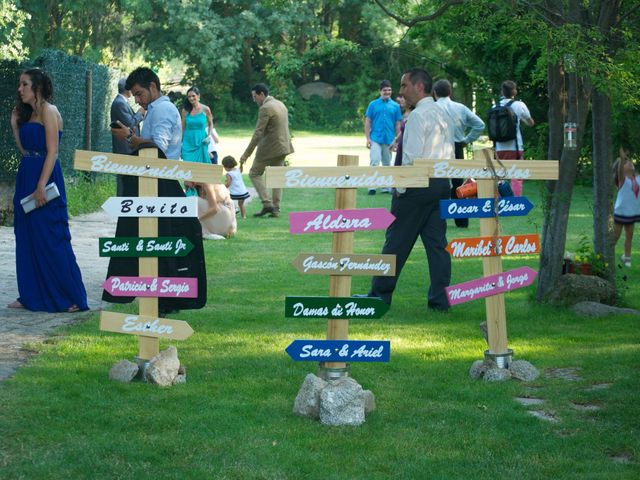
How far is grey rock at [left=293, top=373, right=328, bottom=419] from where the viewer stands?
647cm

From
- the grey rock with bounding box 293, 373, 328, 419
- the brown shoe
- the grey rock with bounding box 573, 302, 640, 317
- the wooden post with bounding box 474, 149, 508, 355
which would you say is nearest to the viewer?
the grey rock with bounding box 293, 373, 328, 419

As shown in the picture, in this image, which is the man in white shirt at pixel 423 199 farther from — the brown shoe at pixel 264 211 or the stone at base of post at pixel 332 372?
the brown shoe at pixel 264 211

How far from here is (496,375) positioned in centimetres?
749

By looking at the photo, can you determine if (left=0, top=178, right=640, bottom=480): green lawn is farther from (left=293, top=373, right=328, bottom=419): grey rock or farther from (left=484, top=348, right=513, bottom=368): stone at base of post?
(left=484, top=348, right=513, bottom=368): stone at base of post

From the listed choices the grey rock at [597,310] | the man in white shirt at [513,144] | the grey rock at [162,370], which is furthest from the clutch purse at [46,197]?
the man in white shirt at [513,144]

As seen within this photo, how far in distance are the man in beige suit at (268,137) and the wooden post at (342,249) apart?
35.7 ft

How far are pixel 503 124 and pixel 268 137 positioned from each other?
3.91 meters

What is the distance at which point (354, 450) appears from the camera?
233 inches

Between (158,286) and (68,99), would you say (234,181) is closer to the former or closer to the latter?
(68,99)

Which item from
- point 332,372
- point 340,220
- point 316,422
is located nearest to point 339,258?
point 340,220

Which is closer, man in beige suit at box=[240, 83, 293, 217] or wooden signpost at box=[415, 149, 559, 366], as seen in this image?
wooden signpost at box=[415, 149, 559, 366]

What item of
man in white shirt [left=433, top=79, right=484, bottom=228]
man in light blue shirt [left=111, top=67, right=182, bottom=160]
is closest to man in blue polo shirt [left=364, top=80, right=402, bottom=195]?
man in white shirt [left=433, top=79, right=484, bottom=228]

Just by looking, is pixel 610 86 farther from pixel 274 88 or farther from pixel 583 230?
pixel 274 88

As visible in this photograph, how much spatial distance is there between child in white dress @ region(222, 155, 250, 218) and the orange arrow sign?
10.1 metres
